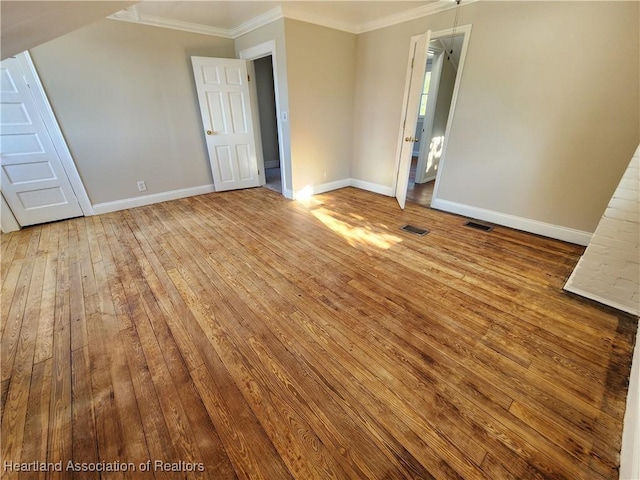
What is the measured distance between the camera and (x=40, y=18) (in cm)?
102

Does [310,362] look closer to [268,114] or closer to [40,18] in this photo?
[40,18]

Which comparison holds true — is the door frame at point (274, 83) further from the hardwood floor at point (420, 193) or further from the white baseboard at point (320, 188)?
the hardwood floor at point (420, 193)

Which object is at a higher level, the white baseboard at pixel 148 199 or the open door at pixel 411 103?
the open door at pixel 411 103

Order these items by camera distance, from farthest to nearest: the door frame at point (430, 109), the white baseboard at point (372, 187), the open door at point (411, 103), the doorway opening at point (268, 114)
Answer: the doorway opening at point (268, 114) → the white baseboard at point (372, 187) → the door frame at point (430, 109) → the open door at point (411, 103)

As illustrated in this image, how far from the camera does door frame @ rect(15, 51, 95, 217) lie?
2734mm

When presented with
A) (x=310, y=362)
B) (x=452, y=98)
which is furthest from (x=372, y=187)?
(x=310, y=362)

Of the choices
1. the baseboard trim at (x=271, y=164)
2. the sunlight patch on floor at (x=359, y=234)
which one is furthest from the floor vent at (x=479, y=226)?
the baseboard trim at (x=271, y=164)

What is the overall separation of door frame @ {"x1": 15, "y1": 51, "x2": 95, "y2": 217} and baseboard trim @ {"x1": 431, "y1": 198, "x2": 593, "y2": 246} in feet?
15.8

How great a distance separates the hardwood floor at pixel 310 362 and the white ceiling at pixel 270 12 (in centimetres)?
281

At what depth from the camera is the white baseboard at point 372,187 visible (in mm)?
4254

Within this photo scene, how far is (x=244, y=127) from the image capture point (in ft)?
13.9

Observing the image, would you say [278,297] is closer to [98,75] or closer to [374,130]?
[374,130]

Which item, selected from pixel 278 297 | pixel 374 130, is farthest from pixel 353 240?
pixel 374 130

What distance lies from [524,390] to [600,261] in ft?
4.05
